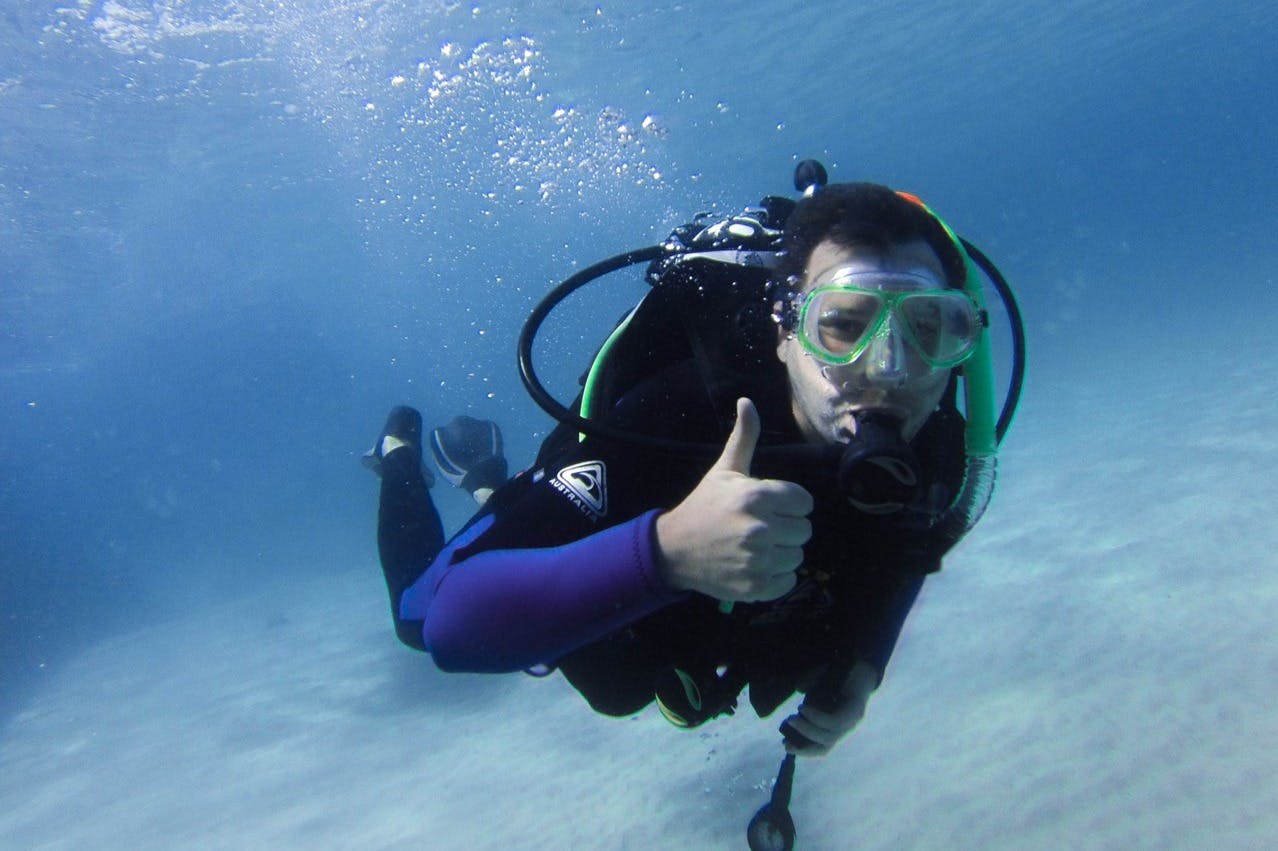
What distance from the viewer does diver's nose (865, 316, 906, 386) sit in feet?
7.08

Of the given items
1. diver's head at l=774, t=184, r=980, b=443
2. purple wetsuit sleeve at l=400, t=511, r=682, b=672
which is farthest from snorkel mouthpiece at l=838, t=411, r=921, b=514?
purple wetsuit sleeve at l=400, t=511, r=682, b=672

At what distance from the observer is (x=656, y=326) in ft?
9.61

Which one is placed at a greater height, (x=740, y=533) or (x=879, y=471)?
(x=740, y=533)

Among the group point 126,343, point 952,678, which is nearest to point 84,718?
point 952,678

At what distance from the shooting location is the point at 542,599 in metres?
1.88

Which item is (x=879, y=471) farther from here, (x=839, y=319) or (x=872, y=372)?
(x=839, y=319)

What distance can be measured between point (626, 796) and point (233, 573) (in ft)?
117

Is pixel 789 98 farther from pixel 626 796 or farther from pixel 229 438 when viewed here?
pixel 229 438

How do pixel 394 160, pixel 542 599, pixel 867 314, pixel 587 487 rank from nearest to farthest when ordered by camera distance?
1. pixel 542 599
2. pixel 867 314
3. pixel 587 487
4. pixel 394 160

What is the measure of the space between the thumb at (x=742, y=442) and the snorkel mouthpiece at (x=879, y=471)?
0.38m

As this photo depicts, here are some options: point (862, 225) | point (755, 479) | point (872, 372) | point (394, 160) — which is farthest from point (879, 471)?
point (394, 160)

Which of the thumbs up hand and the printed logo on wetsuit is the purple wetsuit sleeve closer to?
the thumbs up hand

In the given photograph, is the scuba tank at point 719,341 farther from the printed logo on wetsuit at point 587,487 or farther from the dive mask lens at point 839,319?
the dive mask lens at point 839,319

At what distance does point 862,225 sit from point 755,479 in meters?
1.16
